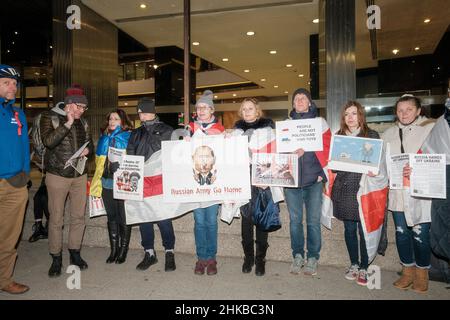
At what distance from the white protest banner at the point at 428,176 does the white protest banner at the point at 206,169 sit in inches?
60.5

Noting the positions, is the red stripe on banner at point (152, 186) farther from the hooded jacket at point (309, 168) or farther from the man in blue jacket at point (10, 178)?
the hooded jacket at point (309, 168)

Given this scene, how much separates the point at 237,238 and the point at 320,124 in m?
1.83

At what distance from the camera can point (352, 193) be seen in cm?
310

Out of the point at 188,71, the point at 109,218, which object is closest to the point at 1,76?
the point at 109,218

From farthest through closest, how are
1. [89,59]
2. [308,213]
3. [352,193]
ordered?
[89,59]
[308,213]
[352,193]

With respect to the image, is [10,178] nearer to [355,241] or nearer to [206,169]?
[206,169]

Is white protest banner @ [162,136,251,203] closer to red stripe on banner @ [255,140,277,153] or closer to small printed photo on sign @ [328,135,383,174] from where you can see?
red stripe on banner @ [255,140,277,153]

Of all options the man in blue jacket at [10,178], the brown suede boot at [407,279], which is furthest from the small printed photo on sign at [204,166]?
the brown suede boot at [407,279]

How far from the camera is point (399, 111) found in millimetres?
3062

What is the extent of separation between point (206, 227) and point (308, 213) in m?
1.12

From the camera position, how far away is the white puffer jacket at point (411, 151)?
2.90 meters

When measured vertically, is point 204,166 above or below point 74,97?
below

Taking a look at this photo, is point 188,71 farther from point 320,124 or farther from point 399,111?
point 399,111

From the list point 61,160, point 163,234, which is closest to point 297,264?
point 163,234
